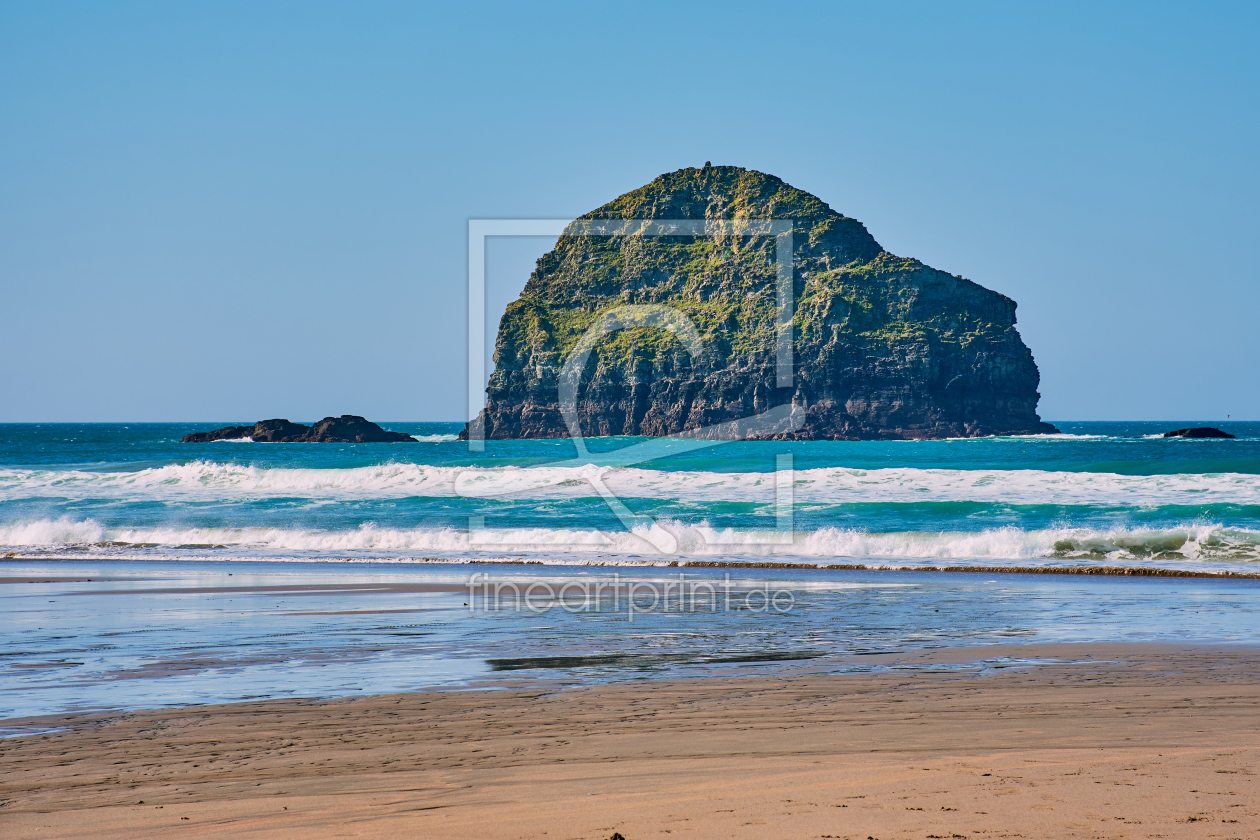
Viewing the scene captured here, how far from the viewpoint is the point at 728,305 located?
355ft

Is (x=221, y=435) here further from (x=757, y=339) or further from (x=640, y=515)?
(x=640, y=515)

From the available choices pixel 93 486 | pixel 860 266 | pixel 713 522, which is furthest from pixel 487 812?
pixel 860 266

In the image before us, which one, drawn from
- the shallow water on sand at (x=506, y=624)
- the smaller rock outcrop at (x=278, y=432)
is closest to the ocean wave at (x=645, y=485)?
the shallow water on sand at (x=506, y=624)

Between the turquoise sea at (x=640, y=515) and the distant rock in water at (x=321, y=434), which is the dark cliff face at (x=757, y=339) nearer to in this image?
the distant rock in water at (x=321, y=434)

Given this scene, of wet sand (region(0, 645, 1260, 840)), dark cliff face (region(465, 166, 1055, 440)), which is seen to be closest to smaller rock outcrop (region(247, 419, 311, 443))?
dark cliff face (region(465, 166, 1055, 440))

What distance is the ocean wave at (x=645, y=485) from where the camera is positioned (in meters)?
30.1

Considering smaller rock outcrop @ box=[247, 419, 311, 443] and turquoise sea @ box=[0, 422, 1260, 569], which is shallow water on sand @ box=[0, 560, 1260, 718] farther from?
smaller rock outcrop @ box=[247, 419, 311, 443]

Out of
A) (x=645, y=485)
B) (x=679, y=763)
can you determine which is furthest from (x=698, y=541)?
(x=679, y=763)

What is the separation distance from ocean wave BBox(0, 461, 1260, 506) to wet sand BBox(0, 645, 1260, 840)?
23.0m

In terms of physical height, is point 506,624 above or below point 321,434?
below

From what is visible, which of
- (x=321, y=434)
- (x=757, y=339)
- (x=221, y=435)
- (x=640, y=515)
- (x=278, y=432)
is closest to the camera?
(x=640, y=515)

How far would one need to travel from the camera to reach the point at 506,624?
11367mm

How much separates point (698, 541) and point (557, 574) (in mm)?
6658

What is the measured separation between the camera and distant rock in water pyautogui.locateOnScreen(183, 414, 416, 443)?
105125mm
